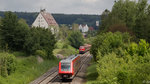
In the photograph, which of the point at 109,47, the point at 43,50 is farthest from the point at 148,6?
the point at 109,47

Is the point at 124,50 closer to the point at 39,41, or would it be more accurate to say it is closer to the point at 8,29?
the point at 39,41

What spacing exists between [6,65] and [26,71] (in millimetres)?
5309

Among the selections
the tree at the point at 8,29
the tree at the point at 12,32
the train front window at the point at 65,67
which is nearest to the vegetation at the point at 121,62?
the train front window at the point at 65,67

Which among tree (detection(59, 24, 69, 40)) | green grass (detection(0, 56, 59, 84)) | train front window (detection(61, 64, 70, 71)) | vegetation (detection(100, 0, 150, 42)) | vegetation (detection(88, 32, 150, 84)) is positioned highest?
vegetation (detection(100, 0, 150, 42))

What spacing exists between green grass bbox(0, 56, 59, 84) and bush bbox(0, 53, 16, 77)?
26.1 inches

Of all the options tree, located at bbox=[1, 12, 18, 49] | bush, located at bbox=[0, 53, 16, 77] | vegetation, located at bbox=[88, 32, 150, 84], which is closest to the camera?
vegetation, located at bbox=[88, 32, 150, 84]

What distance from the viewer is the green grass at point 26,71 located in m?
28.9

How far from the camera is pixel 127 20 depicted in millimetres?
64500

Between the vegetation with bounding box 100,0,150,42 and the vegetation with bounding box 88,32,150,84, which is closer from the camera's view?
the vegetation with bounding box 88,32,150,84

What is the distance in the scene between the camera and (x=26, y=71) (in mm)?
35062

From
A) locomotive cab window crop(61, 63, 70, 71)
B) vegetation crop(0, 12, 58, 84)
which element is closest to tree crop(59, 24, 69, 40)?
vegetation crop(0, 12, 58, 84)

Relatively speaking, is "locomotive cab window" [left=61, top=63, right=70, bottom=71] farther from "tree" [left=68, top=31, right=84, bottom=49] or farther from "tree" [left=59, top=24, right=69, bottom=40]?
"tree" [left=59, top=24, right=69, bottom=40]

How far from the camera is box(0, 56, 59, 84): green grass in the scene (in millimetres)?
28916

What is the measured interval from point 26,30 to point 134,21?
91.1ft
